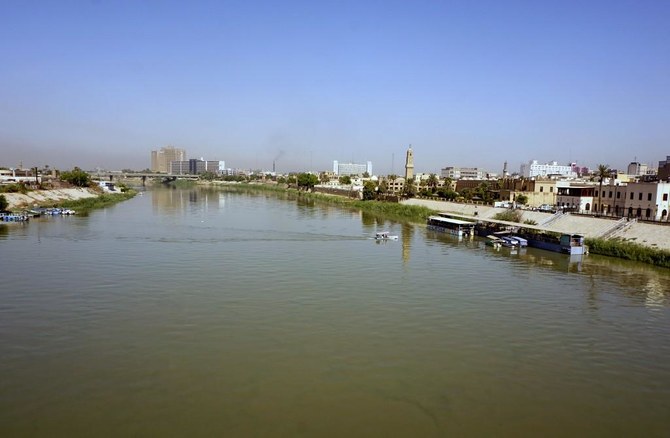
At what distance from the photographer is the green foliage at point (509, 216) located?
1741 inches

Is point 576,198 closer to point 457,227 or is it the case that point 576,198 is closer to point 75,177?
point 457,227

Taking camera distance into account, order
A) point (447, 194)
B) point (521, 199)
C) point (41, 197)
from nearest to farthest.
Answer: point (521, 199) < point (41, 197) < point (447, 194)

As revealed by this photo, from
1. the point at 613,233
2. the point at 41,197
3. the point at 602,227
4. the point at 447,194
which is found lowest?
the point at 41,197

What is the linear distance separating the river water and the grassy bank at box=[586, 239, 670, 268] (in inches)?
106

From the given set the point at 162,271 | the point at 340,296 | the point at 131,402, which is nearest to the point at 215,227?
the point at 162,271

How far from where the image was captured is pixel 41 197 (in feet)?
192

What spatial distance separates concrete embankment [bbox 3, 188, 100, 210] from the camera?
51.9 metres

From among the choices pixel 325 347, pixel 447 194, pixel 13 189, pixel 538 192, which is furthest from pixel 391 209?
pixel 325 347

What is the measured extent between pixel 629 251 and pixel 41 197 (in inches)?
2459

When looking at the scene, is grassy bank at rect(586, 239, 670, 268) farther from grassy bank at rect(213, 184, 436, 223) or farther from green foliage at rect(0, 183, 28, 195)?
green foliage at rect(0, 183, 28, 195)

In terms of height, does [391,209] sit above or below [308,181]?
below

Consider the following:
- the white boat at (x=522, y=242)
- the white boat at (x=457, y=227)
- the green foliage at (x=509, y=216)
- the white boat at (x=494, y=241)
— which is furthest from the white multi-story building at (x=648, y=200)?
the white boat at (x=457, y=227)

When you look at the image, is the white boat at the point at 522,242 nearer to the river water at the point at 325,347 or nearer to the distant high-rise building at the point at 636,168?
the river water at the point at 325,347

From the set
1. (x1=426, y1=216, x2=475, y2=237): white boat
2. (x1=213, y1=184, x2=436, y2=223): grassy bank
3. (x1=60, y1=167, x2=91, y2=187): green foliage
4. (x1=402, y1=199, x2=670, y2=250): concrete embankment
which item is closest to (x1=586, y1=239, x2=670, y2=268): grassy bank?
(x1=402, y1=199, x2=670, y2=250): concrete embankment
